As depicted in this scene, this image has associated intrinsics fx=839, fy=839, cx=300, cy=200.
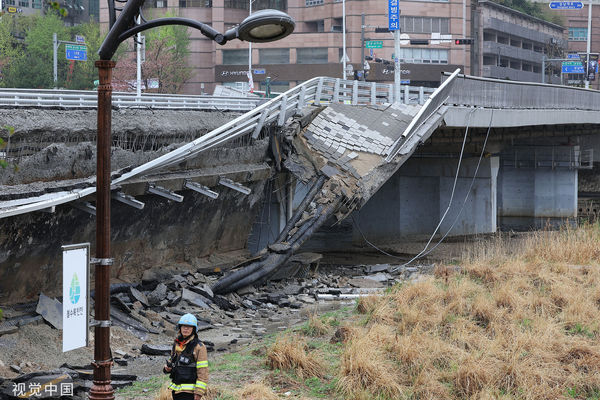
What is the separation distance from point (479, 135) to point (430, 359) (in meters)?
23.1

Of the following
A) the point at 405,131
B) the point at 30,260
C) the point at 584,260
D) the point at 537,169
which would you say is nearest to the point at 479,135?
the point at 405,131

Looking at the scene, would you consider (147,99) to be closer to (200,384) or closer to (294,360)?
(294,360)

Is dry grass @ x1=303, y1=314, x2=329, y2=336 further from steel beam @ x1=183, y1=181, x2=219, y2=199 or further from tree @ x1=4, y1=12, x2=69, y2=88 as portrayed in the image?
tree @ x1=4, y1=12, x2=69, y2=88

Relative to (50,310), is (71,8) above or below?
above

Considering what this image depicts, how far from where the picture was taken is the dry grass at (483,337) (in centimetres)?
1120

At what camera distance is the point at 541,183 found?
49375 mm

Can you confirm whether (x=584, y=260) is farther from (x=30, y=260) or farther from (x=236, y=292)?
(x=30, y=260)

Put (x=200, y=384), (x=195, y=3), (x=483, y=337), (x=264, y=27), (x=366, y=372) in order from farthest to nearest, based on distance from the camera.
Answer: (x=195, y=3) < (x=483, y=337) < (x=366, y=372) < (x=200, y=384) < (x=264, y=27)

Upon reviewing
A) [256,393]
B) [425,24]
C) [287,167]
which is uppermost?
[425,24]

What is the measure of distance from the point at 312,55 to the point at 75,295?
70.1 meters

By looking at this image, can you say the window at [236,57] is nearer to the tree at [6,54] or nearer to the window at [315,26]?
the window at [315,26]

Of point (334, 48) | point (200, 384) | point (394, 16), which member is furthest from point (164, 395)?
point (334, 48)

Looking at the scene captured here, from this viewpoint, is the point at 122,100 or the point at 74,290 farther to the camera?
the point at 122,100

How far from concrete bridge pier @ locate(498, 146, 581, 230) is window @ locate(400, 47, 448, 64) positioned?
90.3 feet
